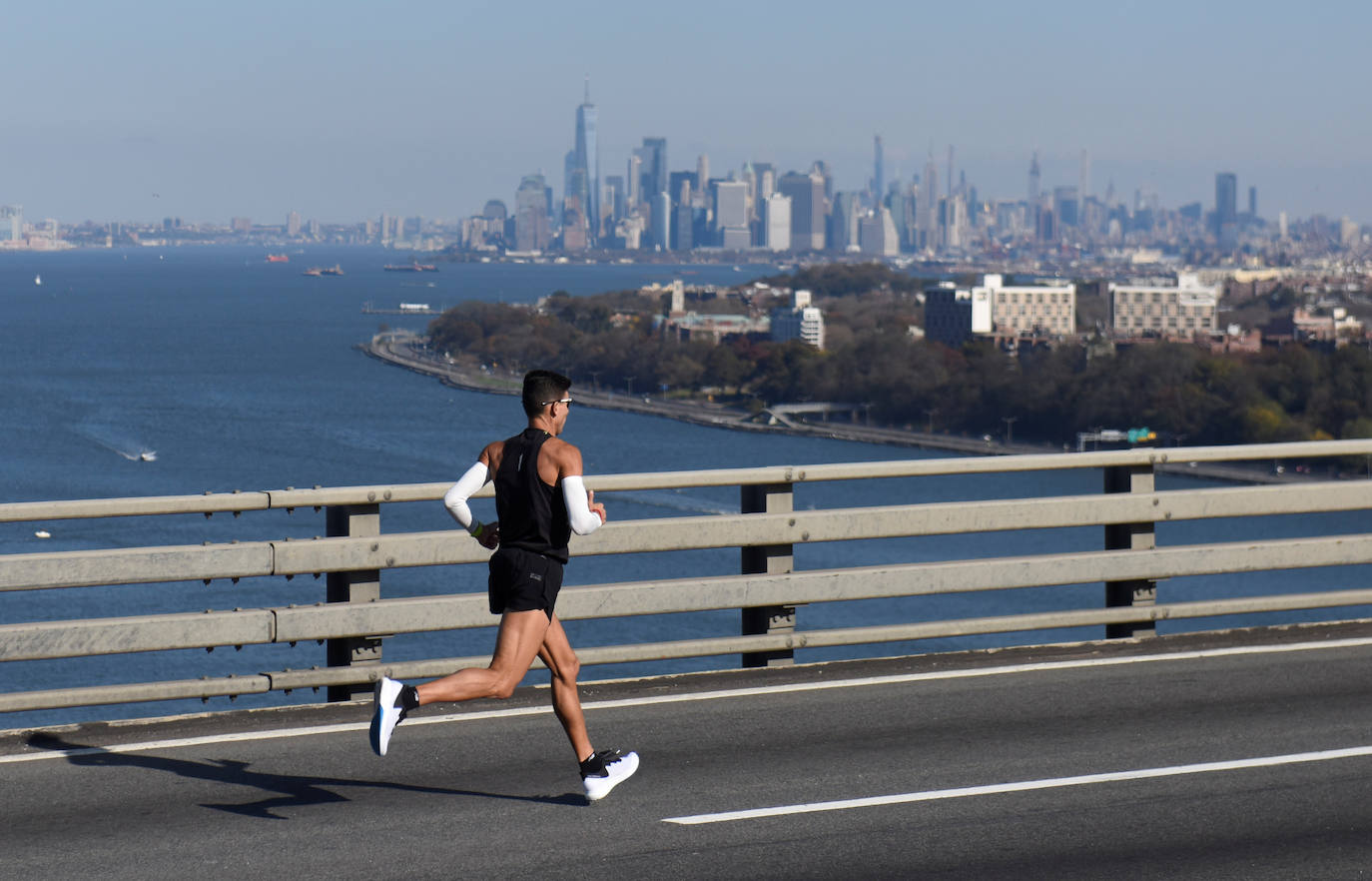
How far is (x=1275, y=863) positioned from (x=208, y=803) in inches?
140

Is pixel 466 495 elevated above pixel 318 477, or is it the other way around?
pixel 466 495

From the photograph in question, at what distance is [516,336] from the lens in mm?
163750

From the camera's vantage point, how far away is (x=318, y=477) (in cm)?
8500

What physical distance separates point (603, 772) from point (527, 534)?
0.87 metres

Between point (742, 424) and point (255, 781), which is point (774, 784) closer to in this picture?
point (255, 781)

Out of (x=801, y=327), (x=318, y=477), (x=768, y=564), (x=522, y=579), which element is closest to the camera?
(x=522, y=579)

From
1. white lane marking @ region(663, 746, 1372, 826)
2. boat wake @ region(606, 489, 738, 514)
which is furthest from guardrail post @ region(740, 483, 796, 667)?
boat wake @ region(606, 489, 738, 514)

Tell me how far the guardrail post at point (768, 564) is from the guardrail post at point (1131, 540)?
1.77 m

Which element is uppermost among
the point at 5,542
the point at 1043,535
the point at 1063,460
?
the point at 1063,460

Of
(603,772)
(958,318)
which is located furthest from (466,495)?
(958,318)

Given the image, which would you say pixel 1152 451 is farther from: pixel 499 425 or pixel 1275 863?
pixel 499 425

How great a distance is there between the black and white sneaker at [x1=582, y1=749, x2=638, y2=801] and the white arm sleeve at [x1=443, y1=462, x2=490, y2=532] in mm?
915

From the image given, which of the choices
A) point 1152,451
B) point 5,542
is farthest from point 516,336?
point 1152,451

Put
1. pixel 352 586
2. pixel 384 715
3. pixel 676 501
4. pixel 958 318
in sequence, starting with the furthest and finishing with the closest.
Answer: pixel 958 318 < pixel 676 501 < pixel 352 586 < pixel 384 715
